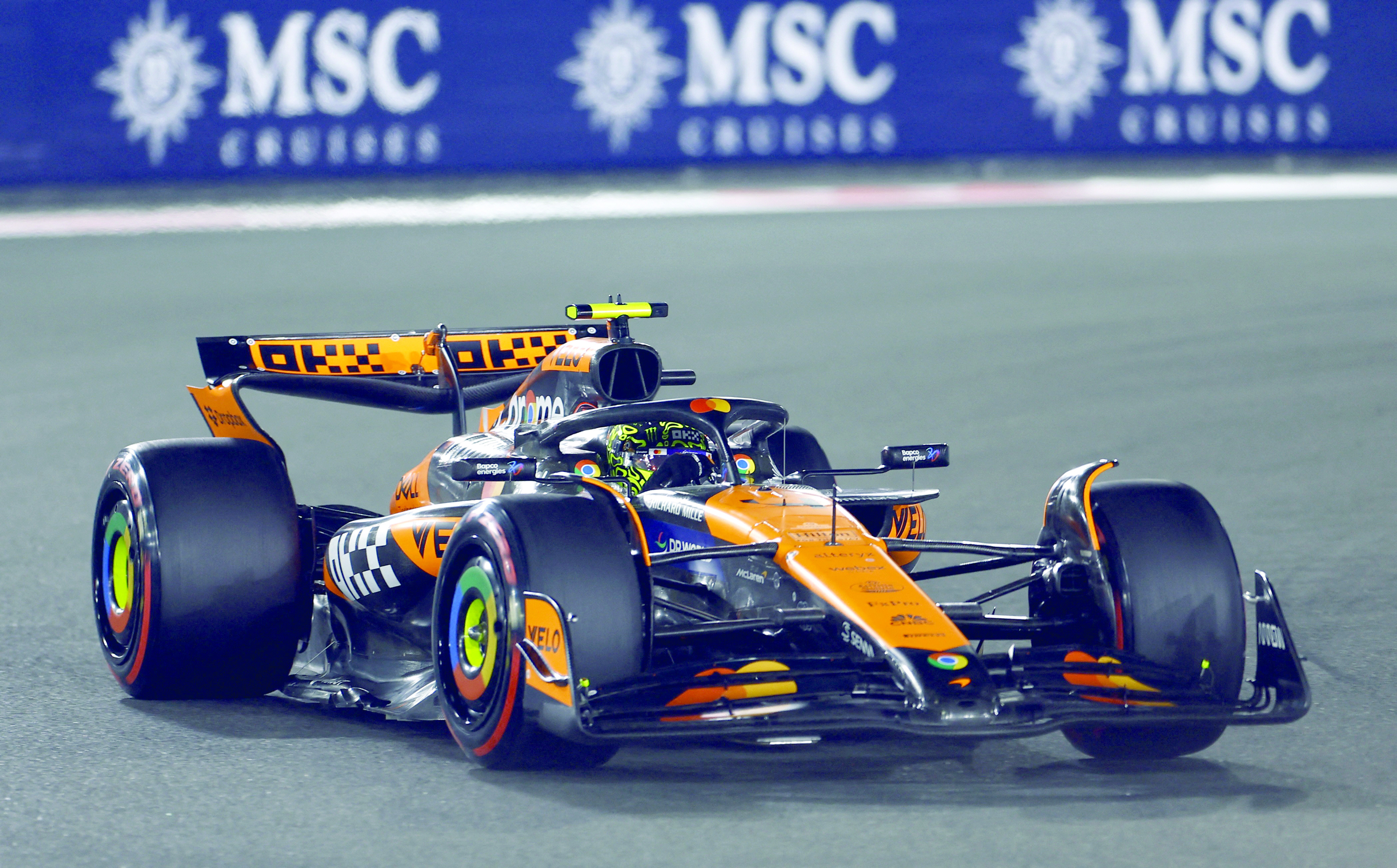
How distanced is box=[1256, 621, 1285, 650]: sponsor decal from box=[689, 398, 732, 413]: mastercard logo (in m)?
1.55

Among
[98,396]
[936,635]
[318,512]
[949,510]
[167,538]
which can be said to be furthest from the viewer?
[98,396]

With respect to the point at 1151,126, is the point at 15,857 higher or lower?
lower

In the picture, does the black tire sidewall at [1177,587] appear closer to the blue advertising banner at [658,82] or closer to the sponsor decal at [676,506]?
the sponsor decal at [676,506]

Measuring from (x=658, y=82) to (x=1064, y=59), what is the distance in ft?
14.3

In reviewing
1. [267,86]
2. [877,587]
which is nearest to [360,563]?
[877,587]

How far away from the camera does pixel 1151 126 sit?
22656 millimetres

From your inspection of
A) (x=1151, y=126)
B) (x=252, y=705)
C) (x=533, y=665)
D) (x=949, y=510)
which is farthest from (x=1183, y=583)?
(x=1151, y=126)

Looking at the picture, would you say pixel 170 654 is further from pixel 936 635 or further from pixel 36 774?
pixel 936 635

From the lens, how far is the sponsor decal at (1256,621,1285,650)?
4.94 meters

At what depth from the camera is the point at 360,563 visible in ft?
19.1

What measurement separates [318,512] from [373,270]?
1159 cm

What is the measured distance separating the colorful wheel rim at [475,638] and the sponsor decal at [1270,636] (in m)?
1.80

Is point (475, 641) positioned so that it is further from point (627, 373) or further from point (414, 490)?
point (414, 490)

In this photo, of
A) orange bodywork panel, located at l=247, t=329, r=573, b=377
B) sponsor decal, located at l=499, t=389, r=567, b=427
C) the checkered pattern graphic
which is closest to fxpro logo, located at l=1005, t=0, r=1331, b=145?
orange bodywork panel, located at l=247, t=329, r=573, b=377
